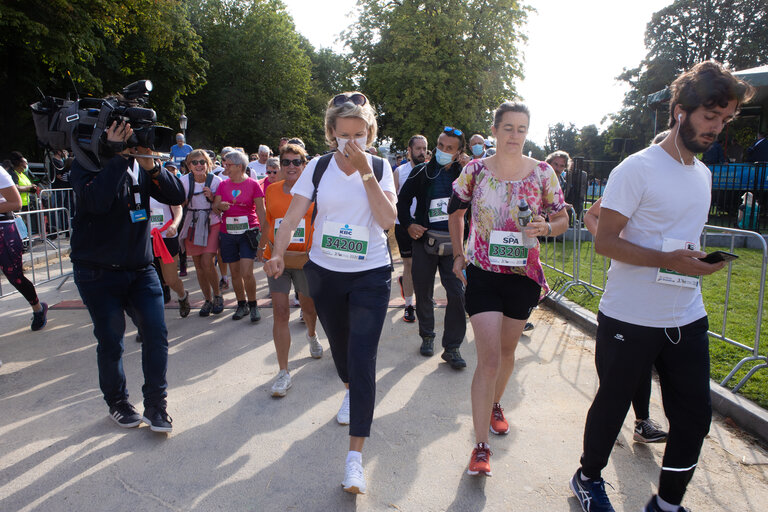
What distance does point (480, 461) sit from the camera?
Result: 2980 millimetres

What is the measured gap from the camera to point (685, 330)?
2441 mm

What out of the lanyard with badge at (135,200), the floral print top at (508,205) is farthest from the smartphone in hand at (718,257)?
the lanyard with badge at (135,200)

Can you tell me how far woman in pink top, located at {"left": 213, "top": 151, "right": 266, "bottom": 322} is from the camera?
625cm

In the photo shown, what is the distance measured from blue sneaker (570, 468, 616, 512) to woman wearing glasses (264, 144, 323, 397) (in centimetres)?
230

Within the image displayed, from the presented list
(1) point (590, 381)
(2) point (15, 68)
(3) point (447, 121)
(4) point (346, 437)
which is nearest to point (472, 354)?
(1) point (590, 381)

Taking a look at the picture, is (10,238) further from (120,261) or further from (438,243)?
(438,243)

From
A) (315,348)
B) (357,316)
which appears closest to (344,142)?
(357,316)

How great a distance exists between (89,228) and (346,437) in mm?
2111

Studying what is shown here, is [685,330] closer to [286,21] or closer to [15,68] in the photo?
[15,68]

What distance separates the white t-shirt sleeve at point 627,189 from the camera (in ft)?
7.81

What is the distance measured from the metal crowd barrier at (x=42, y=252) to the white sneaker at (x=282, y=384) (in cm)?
549

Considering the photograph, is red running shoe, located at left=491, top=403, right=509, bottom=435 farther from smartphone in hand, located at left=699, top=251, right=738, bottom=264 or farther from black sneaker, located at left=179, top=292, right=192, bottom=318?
black sneaker, located at left=179, top=292, right=192, bottom=318

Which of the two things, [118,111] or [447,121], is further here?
[447,121]

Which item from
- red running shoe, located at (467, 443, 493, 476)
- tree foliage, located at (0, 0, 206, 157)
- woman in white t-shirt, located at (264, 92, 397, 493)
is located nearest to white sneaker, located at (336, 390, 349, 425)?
woman in white t-shirt, located at (264, 92, 397, 493)
